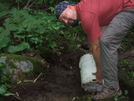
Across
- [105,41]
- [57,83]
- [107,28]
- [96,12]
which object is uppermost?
[96,12]

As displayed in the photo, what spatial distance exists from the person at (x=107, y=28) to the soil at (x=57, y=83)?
0.47m

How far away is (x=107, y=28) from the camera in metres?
2.78

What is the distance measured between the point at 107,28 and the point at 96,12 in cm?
35

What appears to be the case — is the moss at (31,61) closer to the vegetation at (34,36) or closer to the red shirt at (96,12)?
the vegetation at (34,36)

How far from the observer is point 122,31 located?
278cm

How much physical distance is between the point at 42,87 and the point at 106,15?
1.48 m

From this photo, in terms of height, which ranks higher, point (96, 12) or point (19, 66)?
point (96, 12)

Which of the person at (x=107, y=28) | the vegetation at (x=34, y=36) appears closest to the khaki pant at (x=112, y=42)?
the person at (x=107, y=28)

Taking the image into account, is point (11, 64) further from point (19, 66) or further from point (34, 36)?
point (34, 36)

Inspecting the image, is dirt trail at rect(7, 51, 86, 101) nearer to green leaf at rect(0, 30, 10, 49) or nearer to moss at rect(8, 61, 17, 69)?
moss at rect(8, 61, 17, 69)

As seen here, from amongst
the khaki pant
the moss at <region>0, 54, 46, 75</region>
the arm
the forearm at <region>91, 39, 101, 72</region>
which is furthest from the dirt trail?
the forearm at <region>91, 39, 101, 72</region>

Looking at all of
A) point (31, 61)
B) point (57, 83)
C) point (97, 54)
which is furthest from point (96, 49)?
point (31, 61)

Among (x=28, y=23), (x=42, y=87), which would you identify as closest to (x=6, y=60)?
(x=42, y=87)

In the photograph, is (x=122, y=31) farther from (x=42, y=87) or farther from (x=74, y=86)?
(x=42, y=87)
